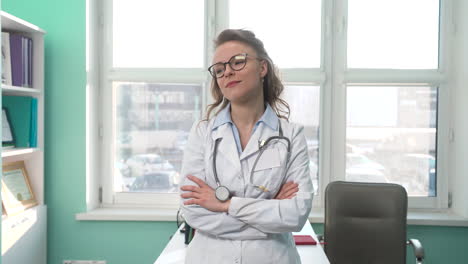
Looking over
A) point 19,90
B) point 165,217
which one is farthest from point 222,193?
point 19,90

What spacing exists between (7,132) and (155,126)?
3.03ft

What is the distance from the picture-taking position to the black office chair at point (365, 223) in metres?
2.33

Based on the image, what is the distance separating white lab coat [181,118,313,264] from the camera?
4.43 feet

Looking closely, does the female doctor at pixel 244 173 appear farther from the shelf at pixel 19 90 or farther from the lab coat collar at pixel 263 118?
the shelf at pixel 19 90

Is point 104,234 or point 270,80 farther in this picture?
point 104,234

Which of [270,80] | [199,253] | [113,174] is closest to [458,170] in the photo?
[270,80]

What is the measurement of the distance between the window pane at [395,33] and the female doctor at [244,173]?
5.27 ft

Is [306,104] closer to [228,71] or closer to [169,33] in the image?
[169,33]

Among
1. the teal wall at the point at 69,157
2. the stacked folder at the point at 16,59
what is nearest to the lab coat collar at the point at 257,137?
the teal wall at the point at 69,157

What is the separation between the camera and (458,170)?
2.83 m

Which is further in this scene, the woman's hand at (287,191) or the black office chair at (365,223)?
the black office chair at (365,223)

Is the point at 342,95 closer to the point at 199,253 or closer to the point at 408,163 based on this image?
the point at 408,163

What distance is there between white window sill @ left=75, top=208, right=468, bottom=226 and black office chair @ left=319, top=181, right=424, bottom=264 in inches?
14.3

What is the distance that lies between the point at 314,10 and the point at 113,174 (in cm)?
184
